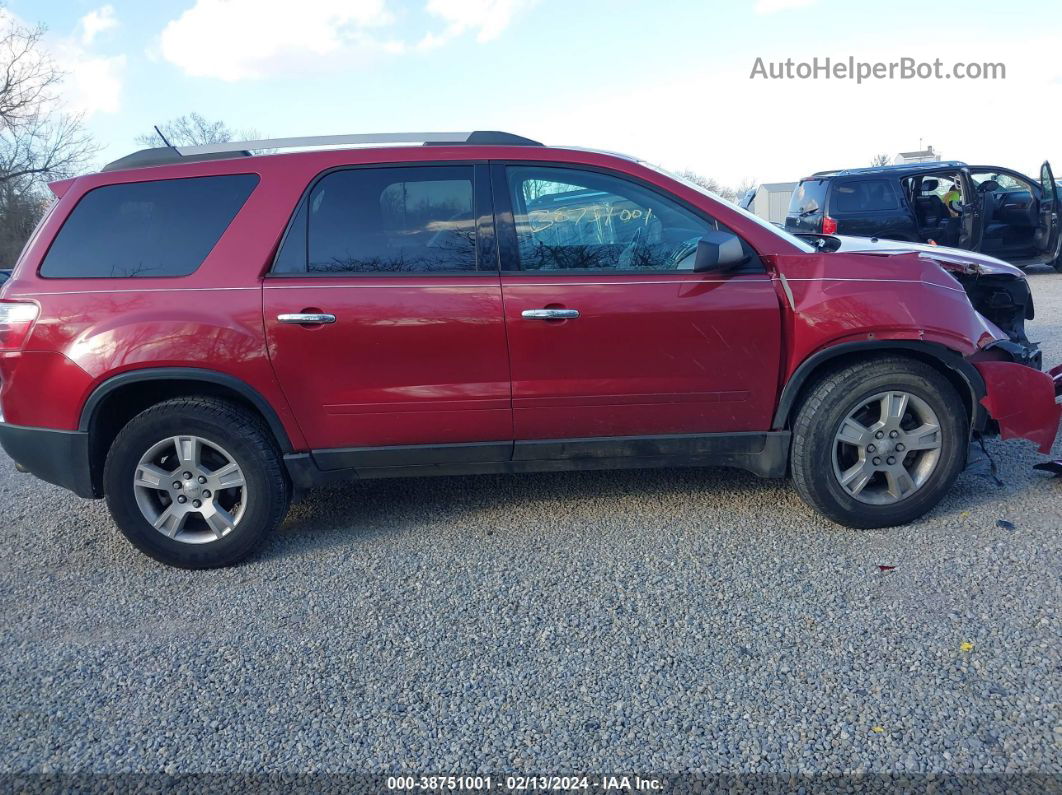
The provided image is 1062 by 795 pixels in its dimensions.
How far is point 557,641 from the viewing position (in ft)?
9.52

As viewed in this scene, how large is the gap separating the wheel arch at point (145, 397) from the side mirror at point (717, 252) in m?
2.07

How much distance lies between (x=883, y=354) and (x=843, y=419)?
380mm

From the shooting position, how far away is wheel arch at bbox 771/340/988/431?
3590mm

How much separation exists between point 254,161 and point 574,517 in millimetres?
2355

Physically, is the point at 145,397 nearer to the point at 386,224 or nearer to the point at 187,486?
the point at 187,486

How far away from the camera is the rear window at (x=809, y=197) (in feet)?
38.8

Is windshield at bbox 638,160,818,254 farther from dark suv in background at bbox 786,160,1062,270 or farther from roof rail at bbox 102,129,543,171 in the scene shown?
dark suv in background at bbox 786,160,1062,270

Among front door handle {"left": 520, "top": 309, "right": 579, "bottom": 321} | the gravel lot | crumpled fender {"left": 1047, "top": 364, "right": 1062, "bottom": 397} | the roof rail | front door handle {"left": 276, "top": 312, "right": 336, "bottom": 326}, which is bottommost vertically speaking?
the gravel lot

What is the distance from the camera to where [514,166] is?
3643 millimetres

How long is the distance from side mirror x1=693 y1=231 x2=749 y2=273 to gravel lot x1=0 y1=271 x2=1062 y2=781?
1.30 meters

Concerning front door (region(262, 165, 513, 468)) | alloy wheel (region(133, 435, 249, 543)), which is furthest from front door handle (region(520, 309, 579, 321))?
alloy wheel (region(133, 435, 249, 543))

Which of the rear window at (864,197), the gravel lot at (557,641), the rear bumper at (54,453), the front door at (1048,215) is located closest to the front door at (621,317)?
the gravel lot at (557,641)

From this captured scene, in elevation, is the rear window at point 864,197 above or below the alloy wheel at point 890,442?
above

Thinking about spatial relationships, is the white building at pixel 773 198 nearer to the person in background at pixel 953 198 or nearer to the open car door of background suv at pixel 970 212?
the person in background at pixel 953 198
